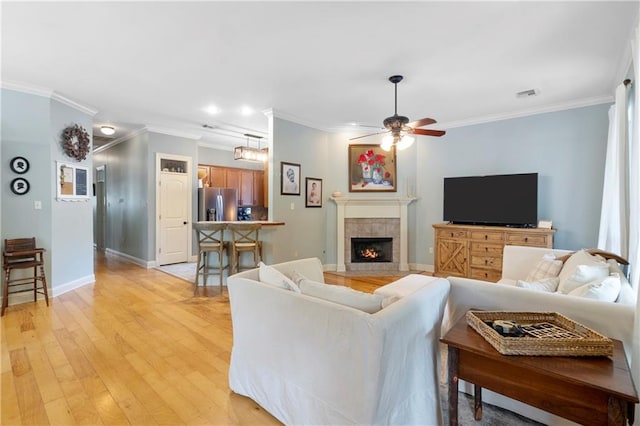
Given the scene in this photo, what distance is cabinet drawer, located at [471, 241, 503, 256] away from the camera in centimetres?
447

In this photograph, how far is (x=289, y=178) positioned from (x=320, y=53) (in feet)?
8.03

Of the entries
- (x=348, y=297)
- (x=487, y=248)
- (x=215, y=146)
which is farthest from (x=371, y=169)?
(x=348, y=297)

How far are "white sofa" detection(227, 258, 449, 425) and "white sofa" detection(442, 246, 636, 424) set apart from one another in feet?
0.50

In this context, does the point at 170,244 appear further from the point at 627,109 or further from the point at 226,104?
the point at 627,109

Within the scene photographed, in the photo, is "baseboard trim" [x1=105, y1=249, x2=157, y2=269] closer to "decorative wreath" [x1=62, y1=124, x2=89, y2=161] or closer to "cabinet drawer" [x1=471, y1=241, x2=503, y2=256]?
"decorative wreath" [x1=62, y1=124, x2=89, y2=161]

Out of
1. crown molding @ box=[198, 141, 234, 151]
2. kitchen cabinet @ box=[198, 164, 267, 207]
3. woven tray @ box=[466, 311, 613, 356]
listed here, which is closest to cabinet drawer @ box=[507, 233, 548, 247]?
woven tray @ box=[466, 311, 613, 356]

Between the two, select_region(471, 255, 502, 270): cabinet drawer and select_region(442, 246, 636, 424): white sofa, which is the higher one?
select_region(442, 246, 636, 424): white sofa

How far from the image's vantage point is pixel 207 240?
14.3 feet

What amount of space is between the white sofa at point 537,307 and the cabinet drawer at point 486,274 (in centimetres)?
268

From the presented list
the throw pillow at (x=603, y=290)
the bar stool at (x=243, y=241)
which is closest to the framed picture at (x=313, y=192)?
the bar stool at (x=243, y=241)

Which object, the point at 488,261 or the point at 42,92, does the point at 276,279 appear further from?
the point at 42,92

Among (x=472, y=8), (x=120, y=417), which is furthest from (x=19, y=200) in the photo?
(x=472, y=8)

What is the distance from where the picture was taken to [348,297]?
5.20 feet

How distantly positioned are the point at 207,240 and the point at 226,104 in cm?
197
